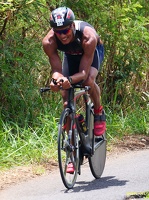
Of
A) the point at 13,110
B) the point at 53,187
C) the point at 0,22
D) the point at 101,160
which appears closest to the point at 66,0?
the point at 0,22

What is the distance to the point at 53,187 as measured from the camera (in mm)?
7969

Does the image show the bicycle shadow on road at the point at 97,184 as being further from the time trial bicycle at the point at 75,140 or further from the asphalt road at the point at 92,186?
the time trial bicycle at the point at 75,140

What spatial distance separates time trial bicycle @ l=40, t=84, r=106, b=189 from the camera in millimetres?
7520

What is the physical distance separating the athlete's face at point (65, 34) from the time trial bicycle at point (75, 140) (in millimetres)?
550

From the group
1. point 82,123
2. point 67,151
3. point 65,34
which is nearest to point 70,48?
point 65,34

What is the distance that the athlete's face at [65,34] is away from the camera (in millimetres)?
7652

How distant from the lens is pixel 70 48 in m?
7.90

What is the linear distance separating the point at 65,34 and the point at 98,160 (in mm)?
1867

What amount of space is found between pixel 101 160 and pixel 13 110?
263cm

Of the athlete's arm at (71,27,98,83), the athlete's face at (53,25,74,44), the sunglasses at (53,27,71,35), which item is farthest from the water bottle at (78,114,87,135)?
the sunglasses at (53,27,71,35)

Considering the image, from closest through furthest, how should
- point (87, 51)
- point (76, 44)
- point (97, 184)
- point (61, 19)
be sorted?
point (61, 19)
point (87, 51)
point (76, 44)
point (97, 184)

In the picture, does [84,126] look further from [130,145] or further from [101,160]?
[130,145]

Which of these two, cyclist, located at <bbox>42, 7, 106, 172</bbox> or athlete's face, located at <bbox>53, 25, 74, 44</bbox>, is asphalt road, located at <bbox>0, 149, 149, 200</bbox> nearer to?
cyclist, located at <bbox>42, 7, 106, 172</bbox>

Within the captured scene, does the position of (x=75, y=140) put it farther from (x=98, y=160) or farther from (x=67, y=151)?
(x=98, y=160)
